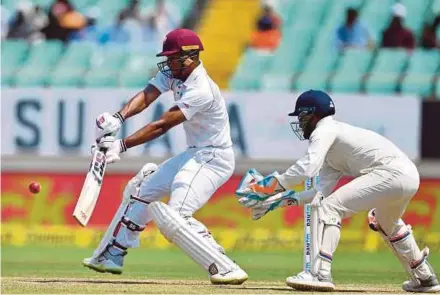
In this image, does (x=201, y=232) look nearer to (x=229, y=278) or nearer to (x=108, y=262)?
(x=229, y=278)

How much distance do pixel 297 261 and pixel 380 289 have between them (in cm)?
361

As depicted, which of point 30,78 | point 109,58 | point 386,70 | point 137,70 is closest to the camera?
point 386,70

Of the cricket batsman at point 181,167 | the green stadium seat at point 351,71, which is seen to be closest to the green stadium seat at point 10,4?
the green stadium seat at point 351,71

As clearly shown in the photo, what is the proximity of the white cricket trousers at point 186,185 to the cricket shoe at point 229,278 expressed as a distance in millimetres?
214

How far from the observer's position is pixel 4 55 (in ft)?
52.8

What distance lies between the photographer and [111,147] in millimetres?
8227

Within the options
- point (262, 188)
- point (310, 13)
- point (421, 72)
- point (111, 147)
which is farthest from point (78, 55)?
point (262, 188)

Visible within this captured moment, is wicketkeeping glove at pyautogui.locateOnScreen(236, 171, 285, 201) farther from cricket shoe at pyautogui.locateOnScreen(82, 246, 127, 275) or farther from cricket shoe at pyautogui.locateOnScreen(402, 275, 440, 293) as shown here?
cricket shoe at pyautogui.locateOnScreen(82, 246, 127, 275)

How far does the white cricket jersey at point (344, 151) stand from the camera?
25.5 ft

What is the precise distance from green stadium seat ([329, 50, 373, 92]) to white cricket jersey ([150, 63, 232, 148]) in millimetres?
5769

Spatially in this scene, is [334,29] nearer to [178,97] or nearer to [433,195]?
[433,195]

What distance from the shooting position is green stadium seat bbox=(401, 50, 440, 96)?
14.1m

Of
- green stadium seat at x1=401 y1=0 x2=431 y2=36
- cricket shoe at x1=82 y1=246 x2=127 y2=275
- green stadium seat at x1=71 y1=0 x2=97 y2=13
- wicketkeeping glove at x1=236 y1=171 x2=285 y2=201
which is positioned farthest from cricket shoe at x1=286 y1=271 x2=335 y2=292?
green stadium seat at x1=71 y1=0 x2=97 y2=13

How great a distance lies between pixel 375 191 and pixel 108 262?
208 cm
